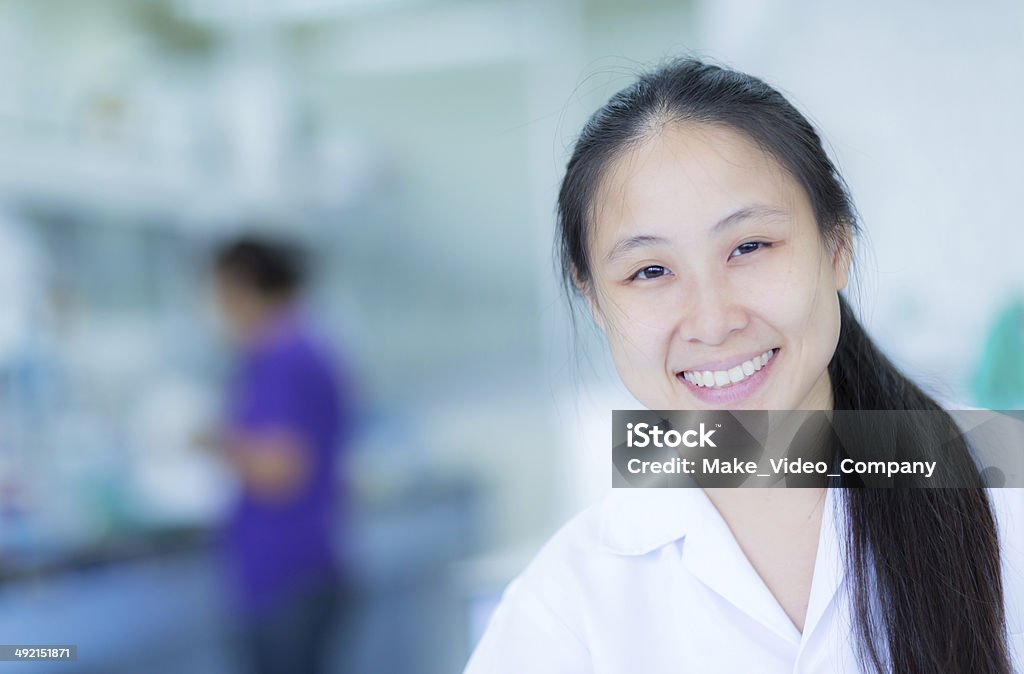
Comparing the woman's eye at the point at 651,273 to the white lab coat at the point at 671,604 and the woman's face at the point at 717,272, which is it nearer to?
the woman's face at the point at 717,272

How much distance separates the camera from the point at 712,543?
59 cm

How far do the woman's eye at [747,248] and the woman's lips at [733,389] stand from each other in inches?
2.6

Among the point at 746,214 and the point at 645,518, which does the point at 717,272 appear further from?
the point at 645,518

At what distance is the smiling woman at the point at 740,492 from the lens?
0.54 m

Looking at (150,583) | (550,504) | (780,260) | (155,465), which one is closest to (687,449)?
(780,260)

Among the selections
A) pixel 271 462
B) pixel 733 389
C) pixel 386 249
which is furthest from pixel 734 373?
pixel 386 249

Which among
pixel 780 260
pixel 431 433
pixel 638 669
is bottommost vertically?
pixel 638 669

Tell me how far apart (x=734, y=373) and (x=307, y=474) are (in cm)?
105

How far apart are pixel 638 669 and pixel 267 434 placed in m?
0.99

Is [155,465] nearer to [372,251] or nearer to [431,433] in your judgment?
[431,433]

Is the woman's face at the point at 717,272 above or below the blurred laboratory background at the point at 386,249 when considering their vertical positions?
below

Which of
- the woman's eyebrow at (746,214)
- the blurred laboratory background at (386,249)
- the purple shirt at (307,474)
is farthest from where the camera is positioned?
the purple shirt at (307,474)

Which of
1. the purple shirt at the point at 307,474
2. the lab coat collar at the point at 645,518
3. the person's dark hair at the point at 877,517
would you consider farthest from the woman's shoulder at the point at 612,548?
the purple shirt at the point at 307,474

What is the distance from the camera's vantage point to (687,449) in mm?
602
